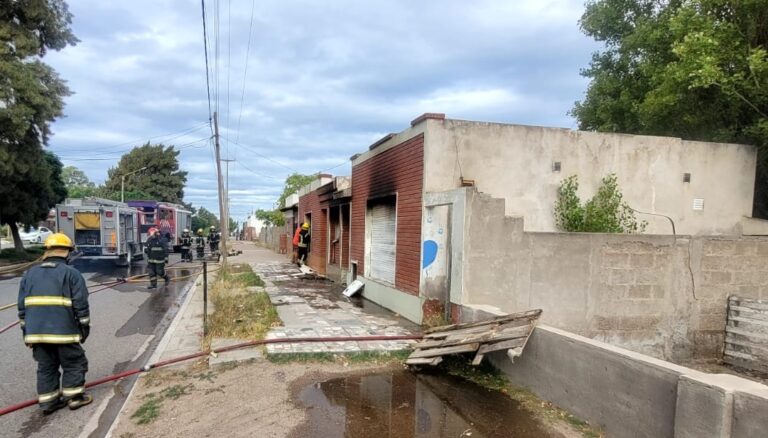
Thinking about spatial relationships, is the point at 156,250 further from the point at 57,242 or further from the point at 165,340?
the point at 57,242

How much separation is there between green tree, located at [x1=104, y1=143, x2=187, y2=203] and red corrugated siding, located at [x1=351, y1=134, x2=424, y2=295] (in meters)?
60.0

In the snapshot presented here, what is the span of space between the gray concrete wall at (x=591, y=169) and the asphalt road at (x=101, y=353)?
5644 millimetres

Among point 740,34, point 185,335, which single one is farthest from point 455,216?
point 740,34

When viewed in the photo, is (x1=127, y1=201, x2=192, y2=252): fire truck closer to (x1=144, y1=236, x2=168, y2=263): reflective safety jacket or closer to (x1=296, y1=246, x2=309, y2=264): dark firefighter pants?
(x1=296, y1=246, x2=309, y2=264): dark firefighter pants

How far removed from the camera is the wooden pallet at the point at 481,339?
5.16 m

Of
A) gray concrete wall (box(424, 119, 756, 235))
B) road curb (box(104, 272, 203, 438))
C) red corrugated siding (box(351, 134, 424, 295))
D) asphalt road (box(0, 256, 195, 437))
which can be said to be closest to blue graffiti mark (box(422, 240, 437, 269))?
red corrugated siding (box(351, 134, 424, 295))

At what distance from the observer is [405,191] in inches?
373

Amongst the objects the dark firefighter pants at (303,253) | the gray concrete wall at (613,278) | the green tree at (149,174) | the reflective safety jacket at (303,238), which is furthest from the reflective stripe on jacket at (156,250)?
the green tree at (149,174)

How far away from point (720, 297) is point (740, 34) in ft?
19.6

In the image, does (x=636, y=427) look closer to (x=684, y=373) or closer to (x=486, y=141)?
(x=684, y=373)

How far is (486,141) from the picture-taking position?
8.71 m

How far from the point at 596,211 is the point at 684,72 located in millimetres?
4012

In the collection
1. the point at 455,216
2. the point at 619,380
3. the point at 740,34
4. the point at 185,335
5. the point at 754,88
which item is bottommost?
the point at 185,335

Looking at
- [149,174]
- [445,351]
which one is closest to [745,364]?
[445,351]
